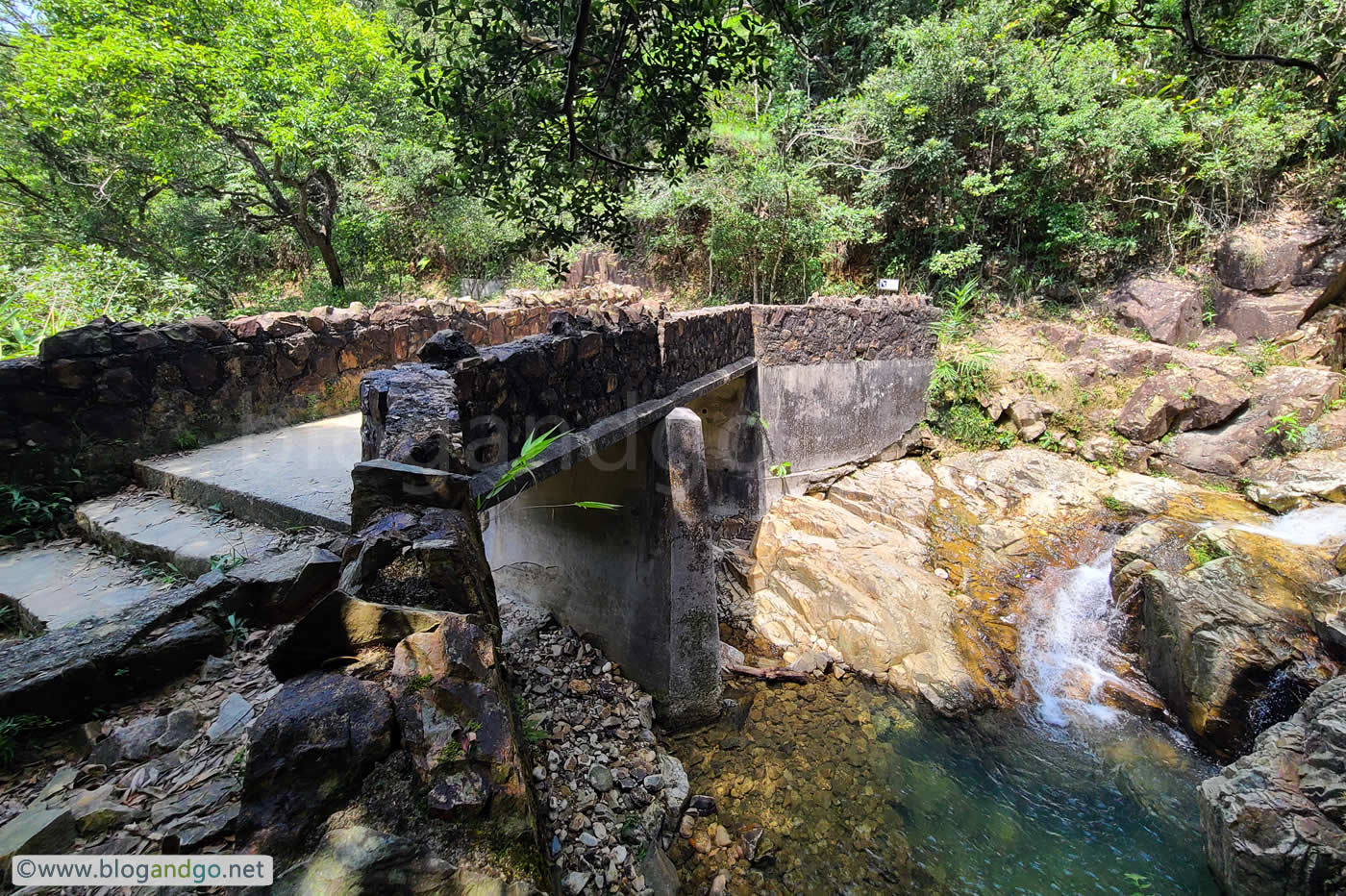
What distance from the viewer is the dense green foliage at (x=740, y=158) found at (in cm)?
812

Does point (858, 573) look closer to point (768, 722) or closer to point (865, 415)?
point (768, 722)

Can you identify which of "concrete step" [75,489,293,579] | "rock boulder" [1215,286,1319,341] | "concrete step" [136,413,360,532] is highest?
"rock boulder" [1215,286,1319,341]

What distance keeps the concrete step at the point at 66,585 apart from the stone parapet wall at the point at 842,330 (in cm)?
724

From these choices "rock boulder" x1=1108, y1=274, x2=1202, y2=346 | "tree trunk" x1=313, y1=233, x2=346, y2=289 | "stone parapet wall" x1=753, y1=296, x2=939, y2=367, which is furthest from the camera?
"tree trunk" x1=313, y1=233, x2=346, y2=289

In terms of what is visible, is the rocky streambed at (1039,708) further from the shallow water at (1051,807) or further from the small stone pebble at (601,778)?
the small stone pebble at (601,778)

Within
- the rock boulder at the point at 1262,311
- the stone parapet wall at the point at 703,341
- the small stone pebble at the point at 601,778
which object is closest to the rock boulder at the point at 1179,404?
the rock boulder at the point at 1262,311

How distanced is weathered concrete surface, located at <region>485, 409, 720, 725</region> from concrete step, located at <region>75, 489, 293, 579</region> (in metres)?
2.22

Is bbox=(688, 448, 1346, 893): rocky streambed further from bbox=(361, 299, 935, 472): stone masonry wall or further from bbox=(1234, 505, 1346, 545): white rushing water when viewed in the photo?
bbox=(361, 299, 935, 472): stone masonry wall

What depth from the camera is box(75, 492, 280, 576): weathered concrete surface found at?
9.60 feet

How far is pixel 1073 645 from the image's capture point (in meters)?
6.42

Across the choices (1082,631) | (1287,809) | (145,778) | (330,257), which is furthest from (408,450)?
(330,257)

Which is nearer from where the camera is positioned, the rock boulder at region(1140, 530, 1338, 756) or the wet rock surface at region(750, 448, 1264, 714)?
the rock boulder at region(1140, 530, 1338, 756)

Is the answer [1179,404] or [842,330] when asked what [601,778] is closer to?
[842,330]

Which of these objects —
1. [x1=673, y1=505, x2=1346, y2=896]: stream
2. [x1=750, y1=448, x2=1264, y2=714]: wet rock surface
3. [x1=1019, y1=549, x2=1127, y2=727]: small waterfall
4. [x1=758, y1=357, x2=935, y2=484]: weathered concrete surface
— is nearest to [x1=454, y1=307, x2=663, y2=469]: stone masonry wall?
[x1=673, y1=505, x2=1346, y2=896]: stream
